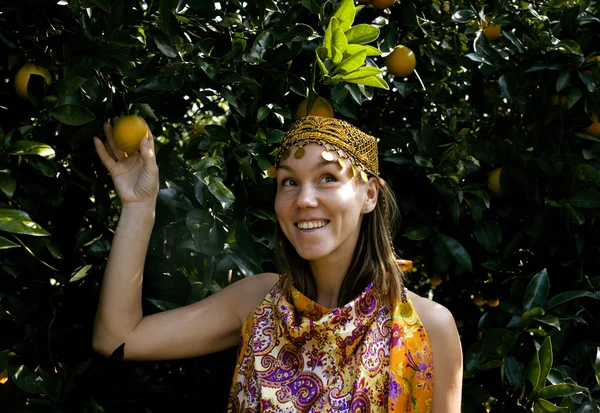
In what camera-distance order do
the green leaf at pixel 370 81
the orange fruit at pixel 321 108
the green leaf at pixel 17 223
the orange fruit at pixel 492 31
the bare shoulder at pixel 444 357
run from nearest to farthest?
the green leaf at pixel 17 223 < the bare shoulder at pixel 444 357 < the green leaf at pixel 370 81 < the orange fruit at pixel 321 108 < the orange fruit at pixel 492 31

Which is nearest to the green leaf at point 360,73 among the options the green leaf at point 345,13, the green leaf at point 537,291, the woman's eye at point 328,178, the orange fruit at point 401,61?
the green leaf at point 345,13

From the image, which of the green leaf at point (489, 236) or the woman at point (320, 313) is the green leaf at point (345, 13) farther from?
the green leaf at point (489, 236)

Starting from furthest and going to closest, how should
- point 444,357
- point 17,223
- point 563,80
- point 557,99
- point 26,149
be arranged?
point 557,99 → point 563,80 → point 444,357 → point 26,149 → point 17,223

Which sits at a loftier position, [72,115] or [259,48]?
[259,48]

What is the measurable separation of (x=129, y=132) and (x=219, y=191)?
0.28 meters

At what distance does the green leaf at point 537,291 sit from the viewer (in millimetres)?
1838

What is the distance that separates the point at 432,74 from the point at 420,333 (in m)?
0.89

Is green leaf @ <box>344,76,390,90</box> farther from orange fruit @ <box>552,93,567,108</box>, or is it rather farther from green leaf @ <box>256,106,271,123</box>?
orange fruit @ <box>552,93,567,108</box>

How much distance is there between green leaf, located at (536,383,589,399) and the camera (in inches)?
66.3

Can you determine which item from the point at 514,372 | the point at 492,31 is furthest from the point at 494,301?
the point at 492,31

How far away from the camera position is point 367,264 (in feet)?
5.69

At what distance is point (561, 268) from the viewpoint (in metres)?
2.06

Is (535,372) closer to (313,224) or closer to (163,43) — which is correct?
(313,224)

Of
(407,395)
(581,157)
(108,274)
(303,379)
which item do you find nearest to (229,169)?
(108,274)
